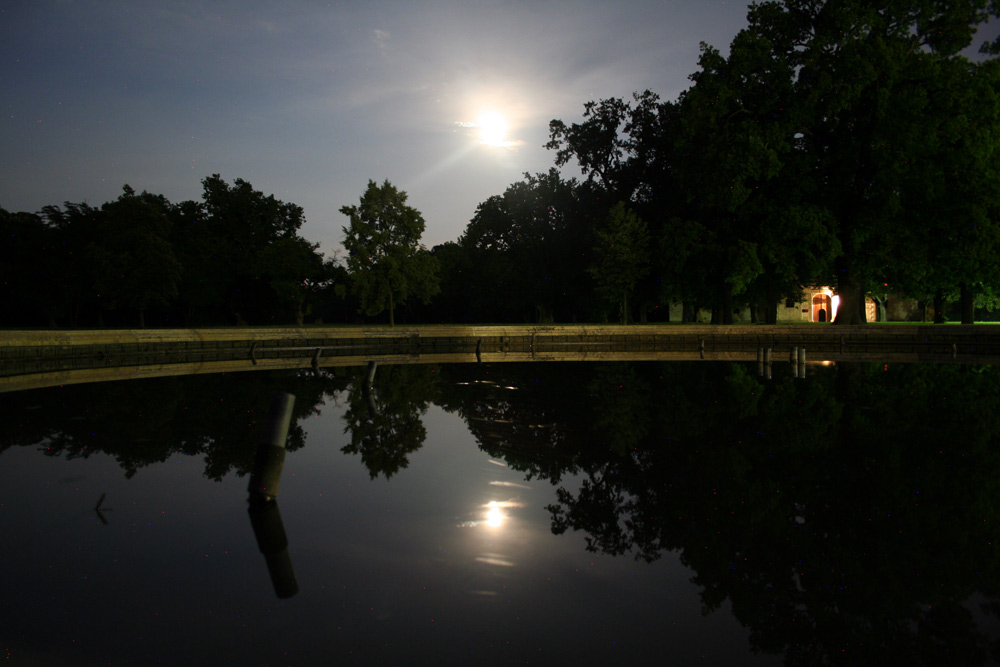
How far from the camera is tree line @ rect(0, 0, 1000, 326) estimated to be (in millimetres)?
33625

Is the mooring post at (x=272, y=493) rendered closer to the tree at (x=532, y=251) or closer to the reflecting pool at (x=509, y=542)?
the reflecting pool at (x=509, y=542)

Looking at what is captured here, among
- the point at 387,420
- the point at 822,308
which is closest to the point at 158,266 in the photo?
the point at 387,420

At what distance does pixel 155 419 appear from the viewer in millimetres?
12016

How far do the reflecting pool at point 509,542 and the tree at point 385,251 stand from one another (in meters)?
34.7

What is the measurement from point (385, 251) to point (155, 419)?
36.1 meters

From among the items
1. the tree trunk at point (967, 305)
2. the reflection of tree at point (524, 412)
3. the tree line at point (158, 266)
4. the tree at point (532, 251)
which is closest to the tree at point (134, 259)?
the tree line at point (158, 266)

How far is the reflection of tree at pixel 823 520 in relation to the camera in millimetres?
4184

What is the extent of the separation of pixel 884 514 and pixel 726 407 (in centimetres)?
675

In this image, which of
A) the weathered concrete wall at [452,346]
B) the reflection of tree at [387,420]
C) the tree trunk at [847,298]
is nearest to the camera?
the reflection of tree at [387,420]

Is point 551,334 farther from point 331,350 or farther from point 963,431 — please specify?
point 963,431

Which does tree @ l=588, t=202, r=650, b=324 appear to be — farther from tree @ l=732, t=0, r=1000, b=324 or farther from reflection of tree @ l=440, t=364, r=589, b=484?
reflection of tree @ l=440, t=364, r=589, b=484

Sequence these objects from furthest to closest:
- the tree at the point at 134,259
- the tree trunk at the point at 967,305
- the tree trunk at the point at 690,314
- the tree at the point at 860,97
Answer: the tree trunk at the point at 690,314
the tree at the point at 134,259
the tree trunk at the point at 967,305
the tree at the point at 860,97

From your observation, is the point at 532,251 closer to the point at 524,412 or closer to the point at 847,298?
the point at 847,298

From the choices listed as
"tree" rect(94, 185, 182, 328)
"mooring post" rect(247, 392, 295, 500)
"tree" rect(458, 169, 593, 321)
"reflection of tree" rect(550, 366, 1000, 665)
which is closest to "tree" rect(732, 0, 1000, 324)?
"tree" rect(458, 169, 593, 321)
